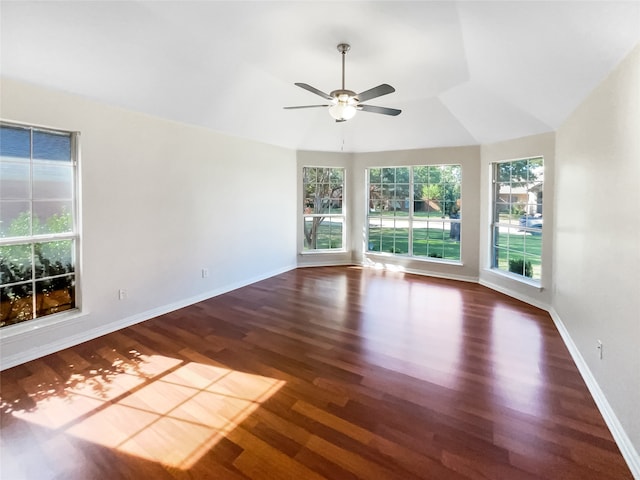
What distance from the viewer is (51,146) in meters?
3.13

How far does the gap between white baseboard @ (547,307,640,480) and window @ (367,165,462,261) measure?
10.1 ft

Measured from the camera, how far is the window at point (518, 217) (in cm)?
461

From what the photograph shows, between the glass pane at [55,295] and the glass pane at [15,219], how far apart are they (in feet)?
1.73

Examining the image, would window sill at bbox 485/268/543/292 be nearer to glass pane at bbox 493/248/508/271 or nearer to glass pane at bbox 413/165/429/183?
glass pane at bbox 493/248/508/271

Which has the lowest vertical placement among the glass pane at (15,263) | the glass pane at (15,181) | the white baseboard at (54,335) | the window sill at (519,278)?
the white baseboard at (54,335)

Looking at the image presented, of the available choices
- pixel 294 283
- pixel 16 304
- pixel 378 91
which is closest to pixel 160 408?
pixel 16 304

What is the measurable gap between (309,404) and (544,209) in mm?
4015

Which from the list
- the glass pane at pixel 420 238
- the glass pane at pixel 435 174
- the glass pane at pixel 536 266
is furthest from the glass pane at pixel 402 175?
the glass pane at pixel 536 266

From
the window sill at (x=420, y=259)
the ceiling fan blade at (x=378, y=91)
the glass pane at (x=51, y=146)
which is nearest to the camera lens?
the ceiling fan blade at (x=378, y=91)

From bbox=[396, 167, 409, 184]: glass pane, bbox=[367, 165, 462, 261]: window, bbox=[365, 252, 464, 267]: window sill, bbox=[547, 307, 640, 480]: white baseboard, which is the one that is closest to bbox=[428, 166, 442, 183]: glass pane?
bbox=[367, 165, 462, 261]: window

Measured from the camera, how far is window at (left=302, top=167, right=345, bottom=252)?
684 cm

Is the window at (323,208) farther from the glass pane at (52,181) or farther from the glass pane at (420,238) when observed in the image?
the glass pane at (52,181)

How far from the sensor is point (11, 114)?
9.12ft

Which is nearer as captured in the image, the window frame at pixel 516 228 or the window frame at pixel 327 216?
the window frame at pixel 516 228
